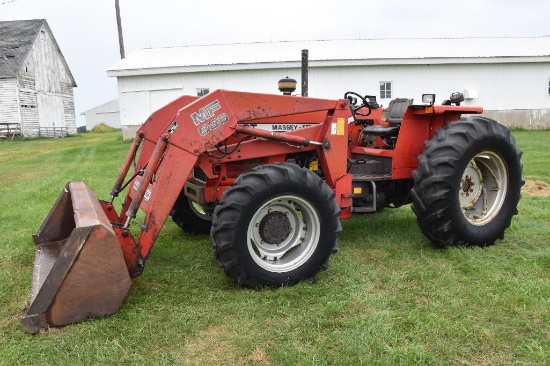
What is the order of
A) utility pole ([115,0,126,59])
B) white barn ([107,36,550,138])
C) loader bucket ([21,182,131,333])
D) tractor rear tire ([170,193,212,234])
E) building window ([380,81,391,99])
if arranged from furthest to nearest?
1. utility pole ([115,0,126,59])
2. building window ([380,81,391,99])
3. white barn ([107,36,550,138])
4. tractor rear tire ([170,193,212,234])
5. loader bucket ([21,182,131,333])

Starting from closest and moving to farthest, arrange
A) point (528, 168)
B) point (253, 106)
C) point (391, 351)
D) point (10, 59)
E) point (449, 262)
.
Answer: point (391, 351)
point (253, 106)
point (449, 262)
point (528, 168)
point (10, 59)

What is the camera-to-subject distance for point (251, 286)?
153 inches

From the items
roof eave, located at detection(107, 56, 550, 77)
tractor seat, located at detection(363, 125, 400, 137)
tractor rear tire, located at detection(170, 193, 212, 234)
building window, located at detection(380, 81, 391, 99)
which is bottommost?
tractor rear tire, located at detection(170, 193, 212, 234)

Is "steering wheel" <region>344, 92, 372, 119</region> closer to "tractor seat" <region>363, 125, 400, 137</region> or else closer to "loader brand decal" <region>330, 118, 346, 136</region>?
"tractor seat" <region>363, 125, 400, 137</region>

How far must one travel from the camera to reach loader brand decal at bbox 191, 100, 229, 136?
3.91 meters

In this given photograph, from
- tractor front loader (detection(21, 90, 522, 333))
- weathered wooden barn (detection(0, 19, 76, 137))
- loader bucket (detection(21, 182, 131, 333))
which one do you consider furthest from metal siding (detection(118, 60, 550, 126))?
loader bucket (detection(21, 182, 131, 333))

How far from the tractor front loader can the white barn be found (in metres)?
14.2

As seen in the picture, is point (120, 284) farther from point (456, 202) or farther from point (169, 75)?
point (169, 75)

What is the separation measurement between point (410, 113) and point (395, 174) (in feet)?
2.13

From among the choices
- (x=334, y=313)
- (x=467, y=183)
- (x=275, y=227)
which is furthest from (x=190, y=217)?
(x=467, y=183)

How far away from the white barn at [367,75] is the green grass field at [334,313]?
15.1 meters

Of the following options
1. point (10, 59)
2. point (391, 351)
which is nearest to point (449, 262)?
point (391, 351)

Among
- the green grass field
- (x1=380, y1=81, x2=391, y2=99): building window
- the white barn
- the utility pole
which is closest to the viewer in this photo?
the green grass field

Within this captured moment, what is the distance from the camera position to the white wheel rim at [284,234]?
4031mm
